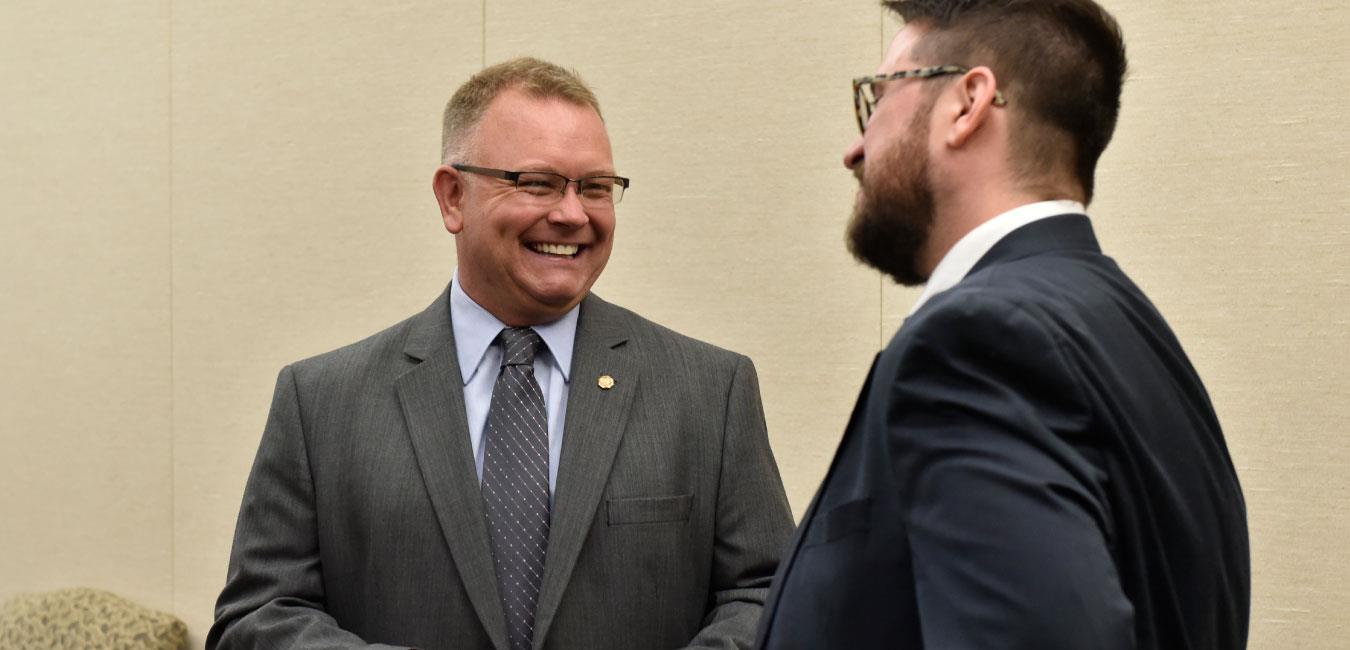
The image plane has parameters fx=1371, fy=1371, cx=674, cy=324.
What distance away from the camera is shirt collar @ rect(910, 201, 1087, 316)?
1277 mm

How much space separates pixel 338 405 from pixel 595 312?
1.42 feet

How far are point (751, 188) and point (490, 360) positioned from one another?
53.3 inches

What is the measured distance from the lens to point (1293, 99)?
9.04ft

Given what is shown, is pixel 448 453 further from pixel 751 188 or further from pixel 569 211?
pixel 751 188

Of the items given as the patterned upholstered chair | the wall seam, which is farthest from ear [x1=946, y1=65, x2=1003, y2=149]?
the patterned upholstered chair

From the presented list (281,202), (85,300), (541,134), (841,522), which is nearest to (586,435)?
(541,134)

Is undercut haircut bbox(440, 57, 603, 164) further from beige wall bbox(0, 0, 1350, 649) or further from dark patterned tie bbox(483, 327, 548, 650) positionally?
beige wall bbox(0, 0, 1350, 649)

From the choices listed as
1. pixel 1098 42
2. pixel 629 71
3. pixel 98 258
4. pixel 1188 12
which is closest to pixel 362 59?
pixel 629 71

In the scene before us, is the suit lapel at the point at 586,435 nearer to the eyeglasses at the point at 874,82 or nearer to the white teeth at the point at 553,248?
the white teeth at the point at 553,248

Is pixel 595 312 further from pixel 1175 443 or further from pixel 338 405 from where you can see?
pixel 1175 443

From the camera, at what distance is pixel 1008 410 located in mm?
1078

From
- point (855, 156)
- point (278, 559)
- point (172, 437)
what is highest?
point (855, 156)

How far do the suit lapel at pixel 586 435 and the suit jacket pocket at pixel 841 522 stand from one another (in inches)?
31.0

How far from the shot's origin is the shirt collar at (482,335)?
85.1 inches
